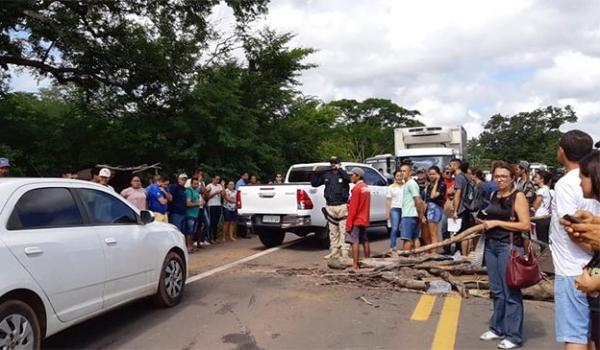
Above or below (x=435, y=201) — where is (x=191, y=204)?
below

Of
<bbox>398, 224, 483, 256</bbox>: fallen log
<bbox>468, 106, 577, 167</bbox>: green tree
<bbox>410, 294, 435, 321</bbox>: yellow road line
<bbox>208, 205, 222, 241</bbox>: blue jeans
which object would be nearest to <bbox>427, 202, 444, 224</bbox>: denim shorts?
<bbox>398, 224, 483, 256</bbox>: fallen log

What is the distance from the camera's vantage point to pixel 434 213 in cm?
993

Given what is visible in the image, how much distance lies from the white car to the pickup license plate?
489 cm

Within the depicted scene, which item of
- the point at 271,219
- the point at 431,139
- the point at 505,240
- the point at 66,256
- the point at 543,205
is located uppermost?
the point at 431,139

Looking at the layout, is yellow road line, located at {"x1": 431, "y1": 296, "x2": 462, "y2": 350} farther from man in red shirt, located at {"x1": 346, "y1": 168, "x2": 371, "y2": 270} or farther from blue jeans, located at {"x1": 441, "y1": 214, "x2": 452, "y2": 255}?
blue jeans, located at {"x1": 441, "y1": 214, "x2": 452, "y2": 255}

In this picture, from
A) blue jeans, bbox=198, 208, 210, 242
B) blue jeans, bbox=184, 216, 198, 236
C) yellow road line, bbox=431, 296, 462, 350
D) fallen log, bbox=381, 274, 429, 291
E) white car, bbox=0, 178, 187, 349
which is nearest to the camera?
white car, bbox=0, 178, 187, 349

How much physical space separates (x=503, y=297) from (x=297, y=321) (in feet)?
7.04

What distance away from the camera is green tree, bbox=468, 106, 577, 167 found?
7406 centimetres

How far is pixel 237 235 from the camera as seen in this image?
14586mm

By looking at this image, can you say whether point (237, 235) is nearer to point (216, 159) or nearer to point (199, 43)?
point (216, 159)

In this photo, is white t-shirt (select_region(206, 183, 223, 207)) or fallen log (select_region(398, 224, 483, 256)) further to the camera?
white t-shirt (select_region(206, 183, 223, 207))

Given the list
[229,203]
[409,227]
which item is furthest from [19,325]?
[229,203]

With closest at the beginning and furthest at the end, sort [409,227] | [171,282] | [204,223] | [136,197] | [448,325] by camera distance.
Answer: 1. [448,325]
2. [171,282]
3. [409,227]
4. [136,197]
5. [204,223]

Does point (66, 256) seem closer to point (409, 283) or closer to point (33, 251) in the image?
point (33, 251)
